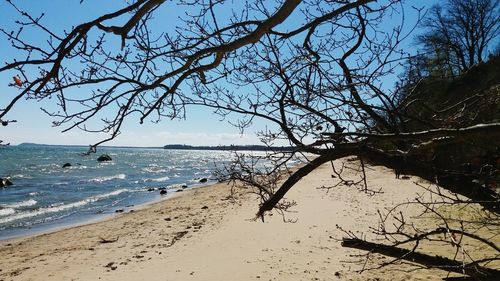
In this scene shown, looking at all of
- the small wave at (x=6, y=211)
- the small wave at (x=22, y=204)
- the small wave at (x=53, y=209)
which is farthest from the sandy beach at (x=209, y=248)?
the small wave at (x=22, y=204)

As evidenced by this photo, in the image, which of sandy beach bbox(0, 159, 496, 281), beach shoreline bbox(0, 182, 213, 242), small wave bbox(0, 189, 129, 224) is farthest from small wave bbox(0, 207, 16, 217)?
sandy beach bbox(0, 159, 496, 281)

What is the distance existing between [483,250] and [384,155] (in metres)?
4.92

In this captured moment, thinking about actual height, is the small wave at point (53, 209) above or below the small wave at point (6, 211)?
below

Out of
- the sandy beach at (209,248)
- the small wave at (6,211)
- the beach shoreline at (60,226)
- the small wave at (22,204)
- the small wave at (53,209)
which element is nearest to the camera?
the sandy beach at (209,248)

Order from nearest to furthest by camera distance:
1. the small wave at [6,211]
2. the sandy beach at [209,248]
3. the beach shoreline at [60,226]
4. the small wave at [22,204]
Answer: the sandy beach at [209,248] → the beach shoreline at [60,226] → the small wave at [6,211] → the small wave at [22,204]

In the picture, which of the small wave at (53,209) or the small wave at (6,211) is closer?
the small wave at (53,209)

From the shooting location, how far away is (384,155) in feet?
12.2

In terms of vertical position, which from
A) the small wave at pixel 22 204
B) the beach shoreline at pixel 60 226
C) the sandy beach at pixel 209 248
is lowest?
the beach shoreline at pixel 60 226

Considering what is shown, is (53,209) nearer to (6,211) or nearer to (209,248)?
(6,211)

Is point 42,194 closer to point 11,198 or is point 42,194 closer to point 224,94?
point 11,198

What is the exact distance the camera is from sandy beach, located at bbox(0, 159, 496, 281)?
Result: 23.9ft

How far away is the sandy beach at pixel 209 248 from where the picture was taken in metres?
7.30

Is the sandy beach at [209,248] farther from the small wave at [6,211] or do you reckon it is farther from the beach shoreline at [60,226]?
the small wave at [6,211]

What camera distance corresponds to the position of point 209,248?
31.2 feet
